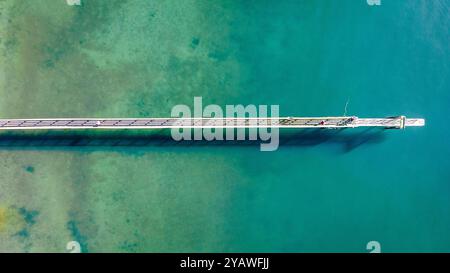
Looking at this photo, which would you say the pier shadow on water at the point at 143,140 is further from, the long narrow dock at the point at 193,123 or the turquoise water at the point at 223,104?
the long narrow dock at the point at 193,123

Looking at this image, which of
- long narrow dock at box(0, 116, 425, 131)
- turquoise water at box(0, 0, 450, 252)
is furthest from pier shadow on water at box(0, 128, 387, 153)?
long narrow dock at box(0, 116, 425, 131)

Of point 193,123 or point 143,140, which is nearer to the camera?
point 193,123

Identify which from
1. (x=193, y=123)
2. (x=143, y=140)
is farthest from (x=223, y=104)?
(x=143, y=140)

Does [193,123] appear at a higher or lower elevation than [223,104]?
lower

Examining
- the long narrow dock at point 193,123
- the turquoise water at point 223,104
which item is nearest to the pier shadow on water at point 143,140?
the turquoise water at point 223,104

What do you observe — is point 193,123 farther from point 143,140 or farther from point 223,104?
point 143,140

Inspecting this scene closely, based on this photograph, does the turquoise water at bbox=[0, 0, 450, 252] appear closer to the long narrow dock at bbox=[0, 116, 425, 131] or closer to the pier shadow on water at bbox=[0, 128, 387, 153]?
the pier shadow on water at bbox=[0, 128, 387, 153]
